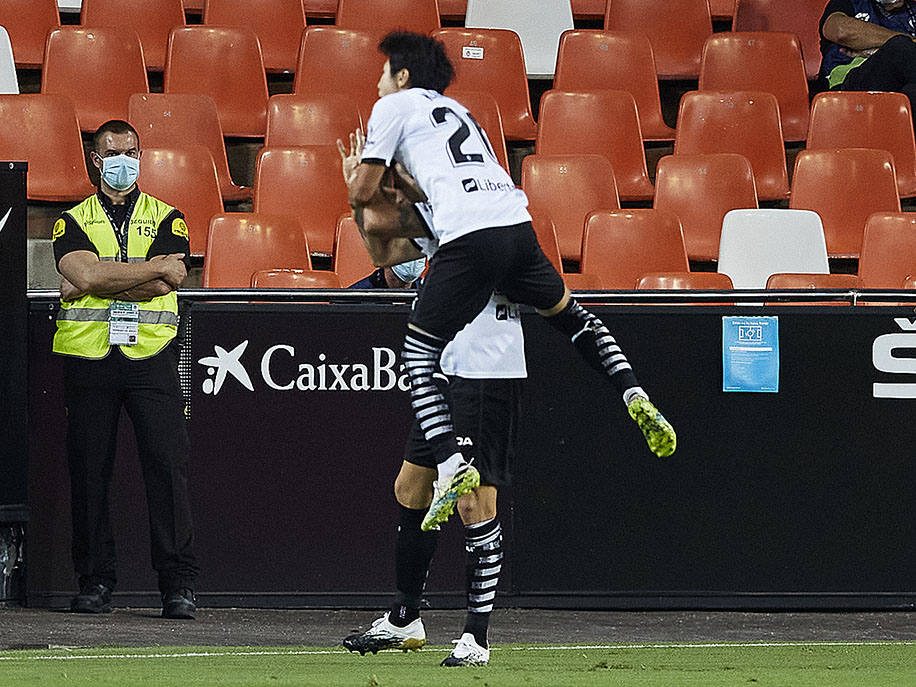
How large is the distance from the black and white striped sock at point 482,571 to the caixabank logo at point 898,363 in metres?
2.40

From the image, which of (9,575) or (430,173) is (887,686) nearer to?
(430,173)

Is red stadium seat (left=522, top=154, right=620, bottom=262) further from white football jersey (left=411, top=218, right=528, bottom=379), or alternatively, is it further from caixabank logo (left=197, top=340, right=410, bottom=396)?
white football jersey (left=411, top=218, right=528, bottom=379)

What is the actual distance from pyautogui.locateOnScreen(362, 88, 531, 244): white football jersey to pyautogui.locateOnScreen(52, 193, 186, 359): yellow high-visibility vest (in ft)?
6.39

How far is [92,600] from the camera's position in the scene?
21.0 ft

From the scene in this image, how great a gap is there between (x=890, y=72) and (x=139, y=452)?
551 centimetres

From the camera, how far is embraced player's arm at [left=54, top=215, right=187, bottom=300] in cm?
629

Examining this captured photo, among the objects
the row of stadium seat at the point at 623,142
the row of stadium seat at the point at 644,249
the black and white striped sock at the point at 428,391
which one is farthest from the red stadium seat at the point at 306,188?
the black and white striped sock at the point at 428,391

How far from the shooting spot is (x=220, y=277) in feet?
25.1

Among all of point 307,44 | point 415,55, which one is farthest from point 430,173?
point 307,44

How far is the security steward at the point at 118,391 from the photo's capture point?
6.37m

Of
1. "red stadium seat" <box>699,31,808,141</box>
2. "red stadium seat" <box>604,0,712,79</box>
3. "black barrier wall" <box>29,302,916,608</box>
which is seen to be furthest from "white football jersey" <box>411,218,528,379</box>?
"red stadium seat" <box>604,0,712,79</box>

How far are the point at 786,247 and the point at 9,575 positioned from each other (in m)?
4.22

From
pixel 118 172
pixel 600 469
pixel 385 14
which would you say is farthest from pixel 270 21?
pixel 600 469

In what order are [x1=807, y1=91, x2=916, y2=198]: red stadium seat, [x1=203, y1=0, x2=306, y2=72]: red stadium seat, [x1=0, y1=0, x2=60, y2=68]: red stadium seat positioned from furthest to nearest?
1. [x1=203, y1=0, x2=306, y2=72]: red stadium seat
2. [x1=0, y1=0, x2=60, y2=68]: red stadium seat
3. [x1=807, y1=91, x2=916, y2=198]: red stadium seat
